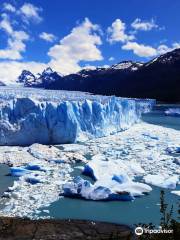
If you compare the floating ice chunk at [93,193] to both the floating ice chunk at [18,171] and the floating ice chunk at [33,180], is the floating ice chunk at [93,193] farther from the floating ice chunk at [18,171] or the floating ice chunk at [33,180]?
the floating ice chunk at [18,171]

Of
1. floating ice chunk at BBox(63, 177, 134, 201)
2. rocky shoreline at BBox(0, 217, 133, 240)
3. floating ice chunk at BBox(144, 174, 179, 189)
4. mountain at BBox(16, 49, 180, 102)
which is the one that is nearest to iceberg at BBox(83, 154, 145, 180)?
floating ice chunk at BBox(144, 174, 179, 189)

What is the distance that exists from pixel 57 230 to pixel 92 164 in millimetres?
4749

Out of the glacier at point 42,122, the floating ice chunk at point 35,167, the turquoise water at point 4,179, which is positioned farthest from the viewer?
the glacier at point 42,122

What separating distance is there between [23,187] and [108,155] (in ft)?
16.9

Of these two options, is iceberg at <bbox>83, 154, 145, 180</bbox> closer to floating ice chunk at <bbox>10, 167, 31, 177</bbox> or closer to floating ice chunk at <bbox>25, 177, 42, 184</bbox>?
floating ice chunk at <bbox>25, 177, 42, 184</bbox>

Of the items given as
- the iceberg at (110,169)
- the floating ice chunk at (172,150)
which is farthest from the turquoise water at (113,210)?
the floating ice chunk at (172,150)

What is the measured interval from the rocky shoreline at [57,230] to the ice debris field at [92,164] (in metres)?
0.73

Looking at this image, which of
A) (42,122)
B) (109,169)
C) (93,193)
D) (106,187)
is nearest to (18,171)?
(109,169)

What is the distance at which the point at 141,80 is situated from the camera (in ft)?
284

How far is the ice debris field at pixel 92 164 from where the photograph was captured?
9094mm

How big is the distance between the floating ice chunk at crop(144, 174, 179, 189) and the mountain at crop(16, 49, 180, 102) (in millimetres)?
62022

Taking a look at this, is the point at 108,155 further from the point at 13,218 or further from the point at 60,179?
the point at 13,218

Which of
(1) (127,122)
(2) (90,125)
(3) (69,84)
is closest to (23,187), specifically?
(2) (90,125)

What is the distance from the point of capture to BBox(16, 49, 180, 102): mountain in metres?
78.5
